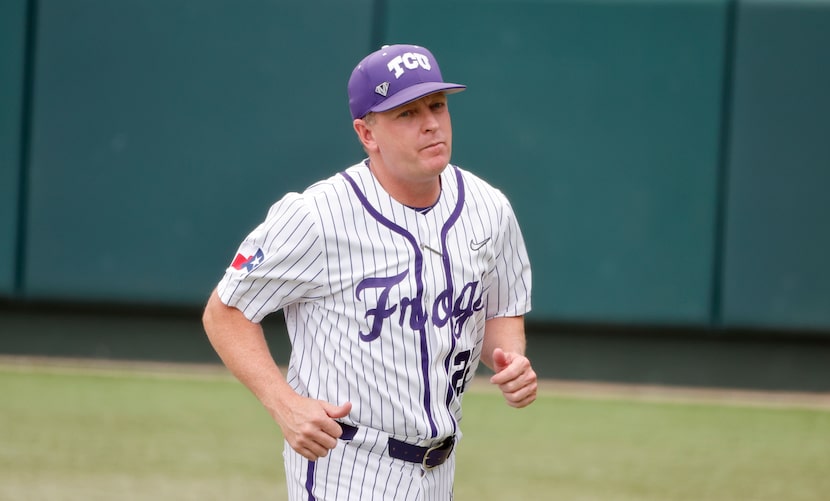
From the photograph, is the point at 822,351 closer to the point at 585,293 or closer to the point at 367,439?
the point at 585,293

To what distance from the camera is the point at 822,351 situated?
8594 mm

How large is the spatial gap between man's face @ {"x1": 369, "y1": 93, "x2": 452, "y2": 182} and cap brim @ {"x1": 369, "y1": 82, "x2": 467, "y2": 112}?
0.12 feet

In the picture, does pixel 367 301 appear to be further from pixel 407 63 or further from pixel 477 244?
pixel 407 63

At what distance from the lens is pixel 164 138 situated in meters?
8.68

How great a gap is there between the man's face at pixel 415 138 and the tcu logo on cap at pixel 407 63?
0.08 meters

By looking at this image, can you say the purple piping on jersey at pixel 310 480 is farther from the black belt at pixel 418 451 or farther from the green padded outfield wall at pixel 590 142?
the green padded outfield wall at pixel 590 142

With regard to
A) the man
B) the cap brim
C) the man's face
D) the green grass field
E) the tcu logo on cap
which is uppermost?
the tcu logo on cap

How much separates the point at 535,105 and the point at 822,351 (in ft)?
8.70

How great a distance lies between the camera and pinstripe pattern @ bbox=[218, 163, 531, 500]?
3.10m

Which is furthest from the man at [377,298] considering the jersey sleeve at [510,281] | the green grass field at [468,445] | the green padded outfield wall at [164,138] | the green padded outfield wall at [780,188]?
the green padded outfield wall at [780,188]

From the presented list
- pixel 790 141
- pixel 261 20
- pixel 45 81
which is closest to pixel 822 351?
pixel 790 141

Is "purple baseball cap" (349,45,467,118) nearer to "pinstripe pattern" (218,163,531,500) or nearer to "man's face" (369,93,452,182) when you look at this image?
"man's face" (369,93,452,182)

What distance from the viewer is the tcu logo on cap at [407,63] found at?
122 inches

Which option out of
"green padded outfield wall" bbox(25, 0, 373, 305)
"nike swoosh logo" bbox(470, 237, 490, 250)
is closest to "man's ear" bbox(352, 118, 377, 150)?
"nike swoosh logo" bbox(470, 237, 490, 250)
